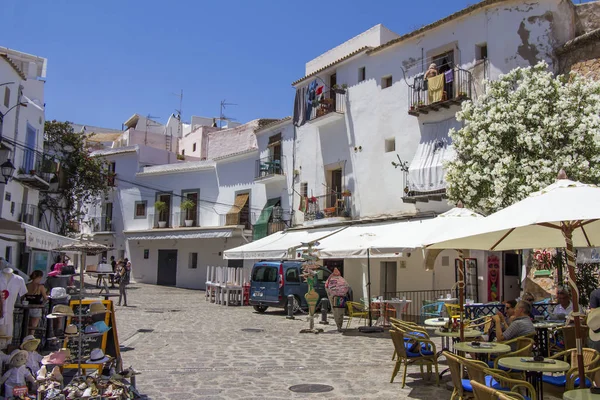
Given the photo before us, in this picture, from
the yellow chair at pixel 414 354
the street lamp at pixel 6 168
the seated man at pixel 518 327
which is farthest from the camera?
the street lamp at pixel 6 168

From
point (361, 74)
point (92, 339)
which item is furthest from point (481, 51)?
point (92, 339)

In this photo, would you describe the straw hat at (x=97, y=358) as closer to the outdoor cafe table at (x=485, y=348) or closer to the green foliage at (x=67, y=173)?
the outdoor cafe table at (x=485, y=348)

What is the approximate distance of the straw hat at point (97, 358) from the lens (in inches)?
264

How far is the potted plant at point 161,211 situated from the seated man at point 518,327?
95.5 feet

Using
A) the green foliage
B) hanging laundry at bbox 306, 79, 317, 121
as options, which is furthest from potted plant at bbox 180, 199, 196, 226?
hanging laundry at bbox 306, 79, 317, 121

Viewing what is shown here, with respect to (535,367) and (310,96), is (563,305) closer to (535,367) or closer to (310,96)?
(535,367)

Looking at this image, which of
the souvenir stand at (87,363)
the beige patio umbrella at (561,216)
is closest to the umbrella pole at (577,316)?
the beige patio umbrella at (561,216)

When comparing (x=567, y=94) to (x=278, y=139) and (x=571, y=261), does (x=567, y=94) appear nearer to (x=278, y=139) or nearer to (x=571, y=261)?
(x=571, y=261)

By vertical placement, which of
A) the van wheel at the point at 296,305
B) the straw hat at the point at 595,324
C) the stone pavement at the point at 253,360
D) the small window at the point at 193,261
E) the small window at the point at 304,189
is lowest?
the stone pavement at the point at 253,360

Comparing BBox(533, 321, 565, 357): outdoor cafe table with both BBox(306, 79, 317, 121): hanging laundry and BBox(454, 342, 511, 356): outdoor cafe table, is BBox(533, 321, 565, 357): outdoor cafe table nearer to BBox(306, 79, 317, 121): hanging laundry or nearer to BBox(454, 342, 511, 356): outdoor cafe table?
BBox(454, 342, 511, 356): outdoor cafe table

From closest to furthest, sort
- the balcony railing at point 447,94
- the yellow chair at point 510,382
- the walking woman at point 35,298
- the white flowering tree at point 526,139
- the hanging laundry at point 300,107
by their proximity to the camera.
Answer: the yellow chair at point 510,382 < the walking woman at point 35,298 < the white flowering tree at point 526,139 < the balcony railing at point 447,94 < the hanging laundry at point 300,107

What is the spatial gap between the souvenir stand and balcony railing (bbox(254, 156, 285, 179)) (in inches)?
738

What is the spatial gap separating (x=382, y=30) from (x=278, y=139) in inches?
304

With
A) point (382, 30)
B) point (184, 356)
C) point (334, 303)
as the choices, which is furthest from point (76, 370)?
point (382, 30)
